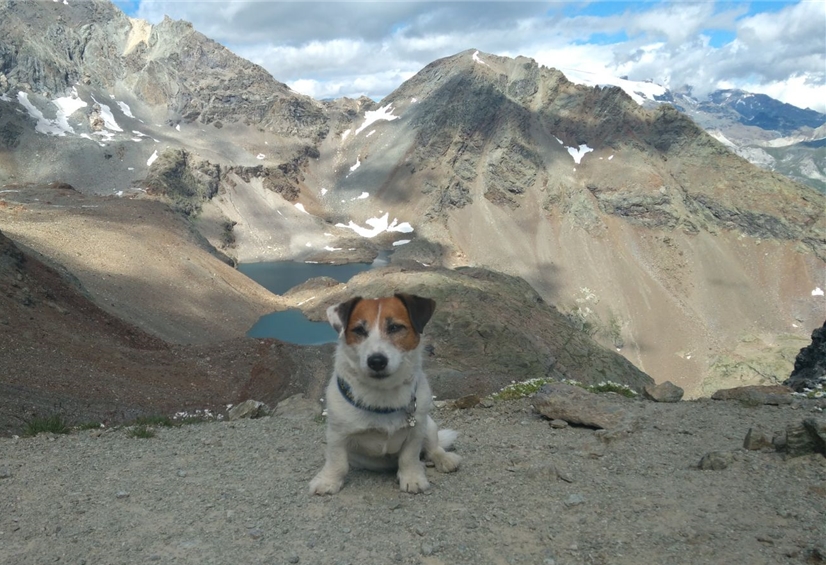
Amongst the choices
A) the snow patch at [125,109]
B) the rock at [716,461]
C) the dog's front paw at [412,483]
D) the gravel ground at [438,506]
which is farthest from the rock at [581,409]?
the snow patch at [125,109]

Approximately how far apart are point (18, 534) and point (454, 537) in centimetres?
413

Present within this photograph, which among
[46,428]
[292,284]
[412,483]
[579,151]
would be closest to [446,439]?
[412,483]

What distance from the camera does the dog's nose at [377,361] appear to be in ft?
16.7

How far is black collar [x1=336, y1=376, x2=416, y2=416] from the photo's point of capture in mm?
5656

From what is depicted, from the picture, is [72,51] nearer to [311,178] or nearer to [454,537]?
[311,178]

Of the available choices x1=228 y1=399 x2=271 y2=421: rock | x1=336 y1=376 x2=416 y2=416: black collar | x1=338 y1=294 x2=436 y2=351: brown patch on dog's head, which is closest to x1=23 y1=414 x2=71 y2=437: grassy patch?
x1=228 y1=399 x2=271 y2=421: rock

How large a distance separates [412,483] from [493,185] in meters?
144

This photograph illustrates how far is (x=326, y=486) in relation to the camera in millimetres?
6105

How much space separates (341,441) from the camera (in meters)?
5.96

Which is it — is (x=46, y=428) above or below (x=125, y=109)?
below

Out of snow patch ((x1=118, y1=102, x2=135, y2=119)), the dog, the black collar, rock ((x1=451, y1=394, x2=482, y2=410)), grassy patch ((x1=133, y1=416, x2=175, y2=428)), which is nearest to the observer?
the dog

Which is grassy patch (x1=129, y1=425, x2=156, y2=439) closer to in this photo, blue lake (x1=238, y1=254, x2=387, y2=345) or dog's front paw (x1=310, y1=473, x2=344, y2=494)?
dog's front paw (x1=310, y1=473, x2=344, y2=494)

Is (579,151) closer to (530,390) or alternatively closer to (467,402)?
(530,390)

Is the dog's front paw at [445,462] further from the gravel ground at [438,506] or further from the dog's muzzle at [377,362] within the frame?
the dog's muzzle at [377,362]
